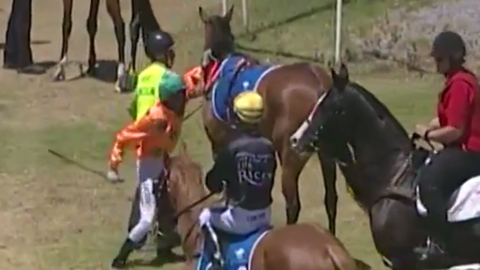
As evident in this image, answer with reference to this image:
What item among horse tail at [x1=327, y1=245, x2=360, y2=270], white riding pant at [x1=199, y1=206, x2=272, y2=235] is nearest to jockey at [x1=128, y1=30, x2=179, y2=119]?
white riding pant at [x1=199, y1=206, x2=272, y2=235]

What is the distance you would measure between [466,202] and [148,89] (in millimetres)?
2979

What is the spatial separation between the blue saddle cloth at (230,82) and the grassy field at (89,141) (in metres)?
1.18

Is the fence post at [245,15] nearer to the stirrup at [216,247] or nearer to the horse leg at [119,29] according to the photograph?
the horse leg at [119,29]

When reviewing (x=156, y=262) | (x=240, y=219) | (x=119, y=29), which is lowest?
(x=156, y=262)

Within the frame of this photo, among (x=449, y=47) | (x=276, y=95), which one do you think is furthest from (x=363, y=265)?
(x=449, y=47)

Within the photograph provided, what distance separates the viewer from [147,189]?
31.9ft

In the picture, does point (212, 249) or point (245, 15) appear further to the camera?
point (245, 15)

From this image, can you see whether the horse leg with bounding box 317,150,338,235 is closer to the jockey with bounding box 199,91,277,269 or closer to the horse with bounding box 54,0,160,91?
the jockey with bounding box 199,91,277,269

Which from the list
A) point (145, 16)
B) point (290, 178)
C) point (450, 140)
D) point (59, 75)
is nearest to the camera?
point (450, 140)

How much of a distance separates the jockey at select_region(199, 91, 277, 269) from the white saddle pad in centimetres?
130

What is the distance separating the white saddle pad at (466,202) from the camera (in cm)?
784

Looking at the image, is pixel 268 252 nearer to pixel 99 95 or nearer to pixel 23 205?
pixel 23 205

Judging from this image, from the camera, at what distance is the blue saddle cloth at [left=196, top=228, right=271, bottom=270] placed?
7320mm

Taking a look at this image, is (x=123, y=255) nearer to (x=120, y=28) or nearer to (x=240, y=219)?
(x=240, y=219)
